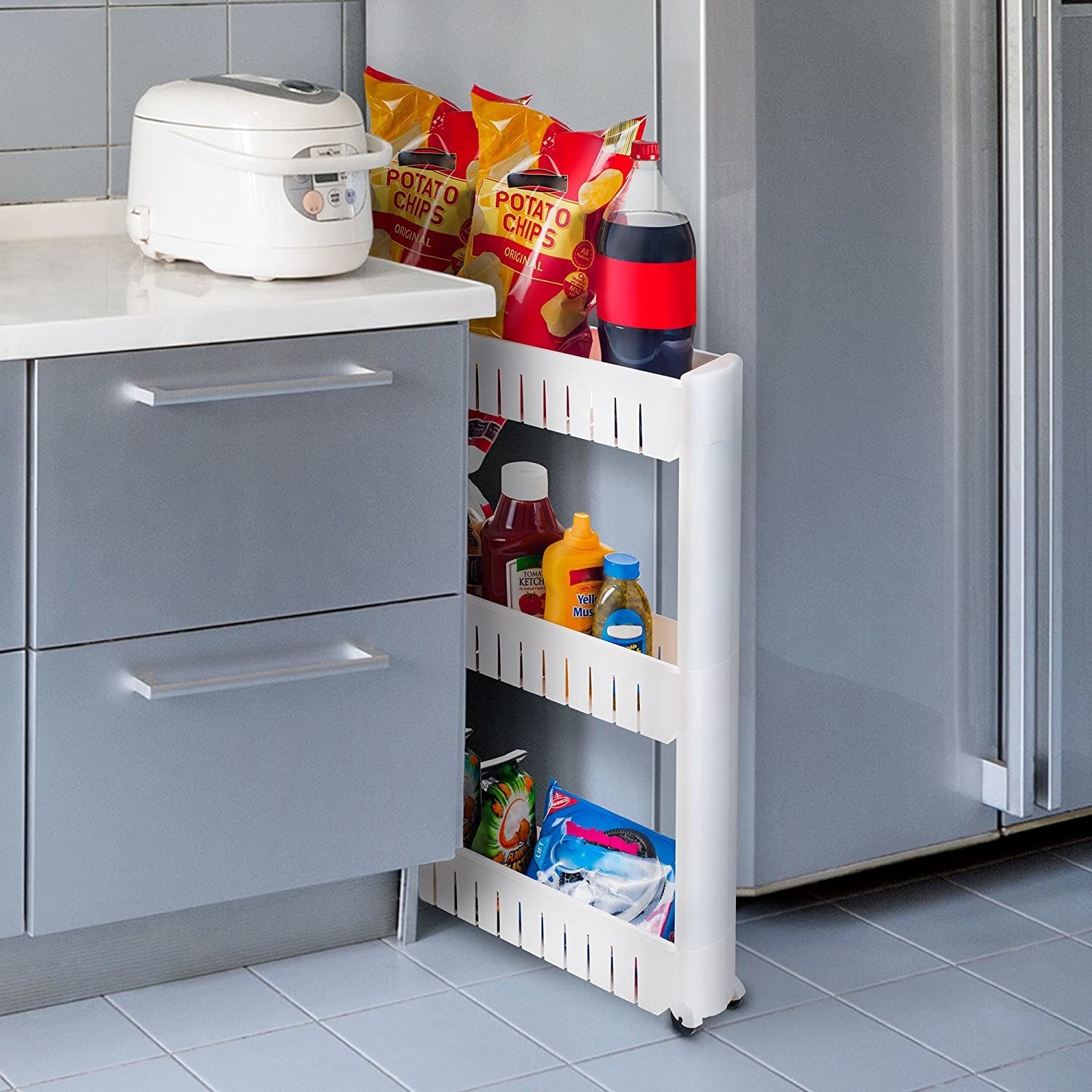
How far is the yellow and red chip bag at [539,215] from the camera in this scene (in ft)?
6.50

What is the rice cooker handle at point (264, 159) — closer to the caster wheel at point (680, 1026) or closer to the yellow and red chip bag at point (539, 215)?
the yellow and red chip bag at point (539, 215)

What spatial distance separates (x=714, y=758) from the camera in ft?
6.35

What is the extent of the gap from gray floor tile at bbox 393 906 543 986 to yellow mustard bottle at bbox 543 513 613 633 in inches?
16.2

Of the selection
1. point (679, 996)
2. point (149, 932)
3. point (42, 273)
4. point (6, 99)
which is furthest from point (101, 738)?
point (6, 99)

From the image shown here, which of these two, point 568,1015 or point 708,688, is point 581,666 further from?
point 568,1015

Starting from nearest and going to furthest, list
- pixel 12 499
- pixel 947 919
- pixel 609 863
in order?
1. pixel 12 499
2. pixel 609 863
3. pixel 947 919

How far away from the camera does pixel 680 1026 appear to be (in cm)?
201

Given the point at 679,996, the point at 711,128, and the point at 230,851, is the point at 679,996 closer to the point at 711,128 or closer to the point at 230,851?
the point at 230,851

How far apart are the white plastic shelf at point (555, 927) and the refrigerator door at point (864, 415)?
231 mm

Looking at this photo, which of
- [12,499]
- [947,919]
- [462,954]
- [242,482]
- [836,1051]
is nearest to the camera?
[12,499]

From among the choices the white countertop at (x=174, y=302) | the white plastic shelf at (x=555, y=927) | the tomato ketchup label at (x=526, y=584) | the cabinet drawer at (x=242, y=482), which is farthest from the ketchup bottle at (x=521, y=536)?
the white plastic shelf at (x=555, y=927)

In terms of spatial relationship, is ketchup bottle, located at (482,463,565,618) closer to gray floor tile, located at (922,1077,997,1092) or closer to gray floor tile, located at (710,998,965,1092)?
gray floor tile, located at (710,998,965,1092)

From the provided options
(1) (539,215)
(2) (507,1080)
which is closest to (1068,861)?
(2) (507,1080)

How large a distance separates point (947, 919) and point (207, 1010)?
911mm
